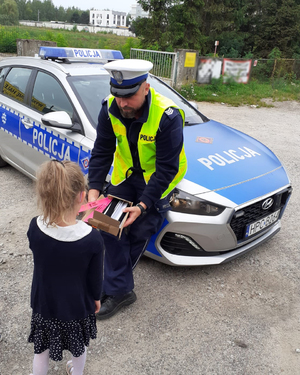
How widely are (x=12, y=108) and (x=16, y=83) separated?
326 mm

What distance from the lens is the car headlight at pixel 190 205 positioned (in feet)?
8.25

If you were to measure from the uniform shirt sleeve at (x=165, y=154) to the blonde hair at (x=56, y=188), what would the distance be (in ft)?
2.45

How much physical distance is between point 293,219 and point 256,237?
128cm

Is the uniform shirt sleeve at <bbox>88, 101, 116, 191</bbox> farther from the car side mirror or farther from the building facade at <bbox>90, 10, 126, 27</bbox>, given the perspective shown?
the building facade at <bbox>90, 10, 126, 27</bbox>

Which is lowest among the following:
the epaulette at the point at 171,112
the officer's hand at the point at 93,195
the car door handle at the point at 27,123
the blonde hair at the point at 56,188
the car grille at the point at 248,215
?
the car grille at the point at 248,215

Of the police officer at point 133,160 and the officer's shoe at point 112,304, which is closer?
the police officer at point 133,160

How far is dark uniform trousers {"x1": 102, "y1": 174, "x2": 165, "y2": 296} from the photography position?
2322 mm

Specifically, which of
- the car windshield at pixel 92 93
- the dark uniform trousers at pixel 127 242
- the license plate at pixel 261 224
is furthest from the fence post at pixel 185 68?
the dark uniform trousers at pixel 127 242

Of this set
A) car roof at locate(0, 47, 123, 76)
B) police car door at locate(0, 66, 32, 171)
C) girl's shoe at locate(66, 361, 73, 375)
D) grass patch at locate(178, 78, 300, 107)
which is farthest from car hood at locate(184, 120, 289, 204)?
grass patch at locate(178, 78, 300, 107)

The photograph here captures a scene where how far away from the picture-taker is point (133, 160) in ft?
7.48

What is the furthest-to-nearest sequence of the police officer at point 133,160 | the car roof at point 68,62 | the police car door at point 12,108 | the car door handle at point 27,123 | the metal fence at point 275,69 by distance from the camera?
1. the metal fence at point 275,69
2. the police car door at point 12,108
3. the car door handle at point 27,123
4. the car roof at point 68,62
5. the police officer at point 133,160

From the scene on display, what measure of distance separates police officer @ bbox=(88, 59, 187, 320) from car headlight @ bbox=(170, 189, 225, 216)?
0.55ft

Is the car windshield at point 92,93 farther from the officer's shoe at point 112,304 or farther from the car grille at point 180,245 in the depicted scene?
the officer's shoe at point 112,304

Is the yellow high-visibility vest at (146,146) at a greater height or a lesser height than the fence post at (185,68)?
greater
